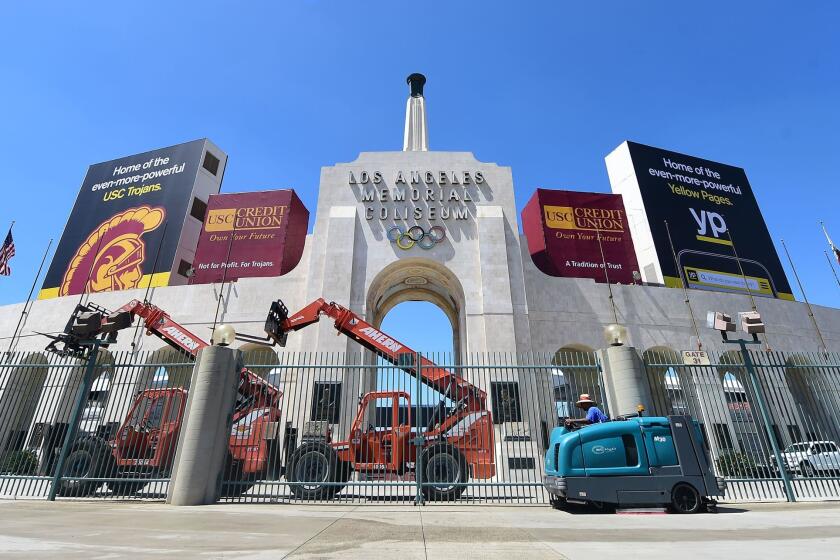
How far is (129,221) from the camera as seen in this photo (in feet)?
109

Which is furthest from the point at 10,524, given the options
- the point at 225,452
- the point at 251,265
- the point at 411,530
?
the point at 251,265

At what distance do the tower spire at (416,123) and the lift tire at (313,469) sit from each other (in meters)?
25.2

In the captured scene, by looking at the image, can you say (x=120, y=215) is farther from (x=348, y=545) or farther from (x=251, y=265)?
(x=348, y=545)

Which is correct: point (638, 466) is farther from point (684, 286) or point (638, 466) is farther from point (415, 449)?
point (684, 286)

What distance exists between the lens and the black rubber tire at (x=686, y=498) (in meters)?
7.97

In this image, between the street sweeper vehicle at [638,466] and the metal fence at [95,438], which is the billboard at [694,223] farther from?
the metal fence at [95,438]

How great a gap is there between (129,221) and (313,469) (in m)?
31.9

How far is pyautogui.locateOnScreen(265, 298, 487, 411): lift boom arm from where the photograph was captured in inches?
488

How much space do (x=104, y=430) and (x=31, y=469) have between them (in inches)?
96.9

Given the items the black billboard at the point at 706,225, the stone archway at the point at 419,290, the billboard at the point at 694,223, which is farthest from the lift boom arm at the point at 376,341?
the black billboard at the point at 706,225

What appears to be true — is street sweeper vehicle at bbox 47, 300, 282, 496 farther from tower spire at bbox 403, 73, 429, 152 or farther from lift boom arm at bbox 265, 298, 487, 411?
tower spire at bbox 403, 73, 429, 152

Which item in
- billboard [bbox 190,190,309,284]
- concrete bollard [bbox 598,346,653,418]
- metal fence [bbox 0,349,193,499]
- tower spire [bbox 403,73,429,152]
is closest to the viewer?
metal fence [bbox 0,349,193,499]

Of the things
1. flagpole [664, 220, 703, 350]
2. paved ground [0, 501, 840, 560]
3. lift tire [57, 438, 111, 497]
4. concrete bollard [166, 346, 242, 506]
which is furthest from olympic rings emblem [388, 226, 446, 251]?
paved ground [0, 501, 840, 560]

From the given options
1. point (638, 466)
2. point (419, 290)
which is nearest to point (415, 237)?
point (419, 290)
